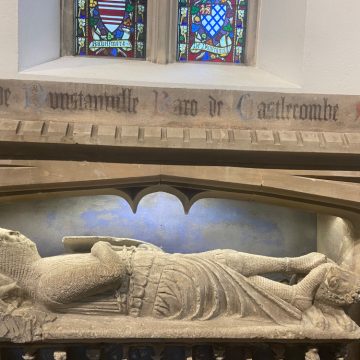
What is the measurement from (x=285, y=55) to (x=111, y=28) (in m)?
1.54

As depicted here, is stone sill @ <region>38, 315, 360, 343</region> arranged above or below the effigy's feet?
below

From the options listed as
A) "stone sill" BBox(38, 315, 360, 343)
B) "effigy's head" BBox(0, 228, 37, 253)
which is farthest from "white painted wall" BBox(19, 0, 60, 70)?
"stone sill" BBox(38, 315, 360, 343)

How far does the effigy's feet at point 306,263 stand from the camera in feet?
9.86

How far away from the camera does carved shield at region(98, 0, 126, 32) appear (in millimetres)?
4133

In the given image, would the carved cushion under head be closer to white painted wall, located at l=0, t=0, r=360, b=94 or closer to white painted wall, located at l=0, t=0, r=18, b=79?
white painted wall, located at l=0, t=0, r=360, b=94

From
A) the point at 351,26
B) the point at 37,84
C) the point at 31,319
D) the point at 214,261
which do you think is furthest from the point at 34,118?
the point at 351,26

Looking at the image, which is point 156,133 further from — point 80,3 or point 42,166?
point 80,3

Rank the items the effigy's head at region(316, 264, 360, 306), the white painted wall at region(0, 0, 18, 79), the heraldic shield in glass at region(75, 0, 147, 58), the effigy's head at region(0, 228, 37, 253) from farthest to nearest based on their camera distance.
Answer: the heraldic shield in glass at region(75, 0, 147, 58), the white painted wall at region(0, 0, 18, 79), the effigy's head at region(316, 264, 360, 306), the effigy's head at region(0, 228, 37, 253)

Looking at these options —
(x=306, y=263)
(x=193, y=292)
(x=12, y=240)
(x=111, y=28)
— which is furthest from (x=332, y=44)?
(x=12, y=240)

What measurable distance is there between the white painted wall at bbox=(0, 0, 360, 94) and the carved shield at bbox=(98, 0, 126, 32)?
53 cm

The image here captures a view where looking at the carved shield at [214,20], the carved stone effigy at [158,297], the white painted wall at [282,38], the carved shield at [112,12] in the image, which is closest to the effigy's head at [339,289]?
the carved stone effigy at [158,297]

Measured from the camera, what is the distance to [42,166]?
2.88 meters

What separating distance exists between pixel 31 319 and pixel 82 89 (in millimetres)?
1398

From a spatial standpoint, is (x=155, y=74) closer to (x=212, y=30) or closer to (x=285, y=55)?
(x=212, y=30)
